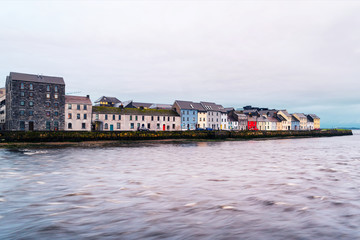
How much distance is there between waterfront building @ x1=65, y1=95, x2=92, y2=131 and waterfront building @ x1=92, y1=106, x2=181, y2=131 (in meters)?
2.36

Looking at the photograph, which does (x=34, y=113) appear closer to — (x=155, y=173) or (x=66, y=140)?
(x=66, y=140)

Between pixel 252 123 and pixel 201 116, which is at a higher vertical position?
pixel 201 116

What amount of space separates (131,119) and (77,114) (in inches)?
688

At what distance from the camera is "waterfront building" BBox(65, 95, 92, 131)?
85125mm

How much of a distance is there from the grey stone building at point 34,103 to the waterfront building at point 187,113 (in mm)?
44729

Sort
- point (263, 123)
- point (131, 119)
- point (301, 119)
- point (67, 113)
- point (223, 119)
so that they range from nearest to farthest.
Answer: point (67, 113) → point (131, 119) → point (223, 119) → point (263, 123) → point (301, 119)

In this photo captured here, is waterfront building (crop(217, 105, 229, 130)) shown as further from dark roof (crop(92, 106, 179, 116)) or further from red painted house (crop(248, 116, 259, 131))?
dark roof (crop(92, 106, 179, 116))

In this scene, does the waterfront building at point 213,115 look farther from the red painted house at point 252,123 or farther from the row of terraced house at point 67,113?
the red painted house at point 252,123

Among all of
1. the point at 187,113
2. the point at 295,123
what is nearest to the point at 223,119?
the point at 187,113

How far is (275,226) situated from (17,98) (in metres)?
80.4

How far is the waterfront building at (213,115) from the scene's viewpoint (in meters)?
124

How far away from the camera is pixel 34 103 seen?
78.2 meters

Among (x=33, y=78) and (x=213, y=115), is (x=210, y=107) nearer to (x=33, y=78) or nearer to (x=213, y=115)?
(x=213, y=115)

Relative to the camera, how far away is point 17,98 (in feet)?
249
